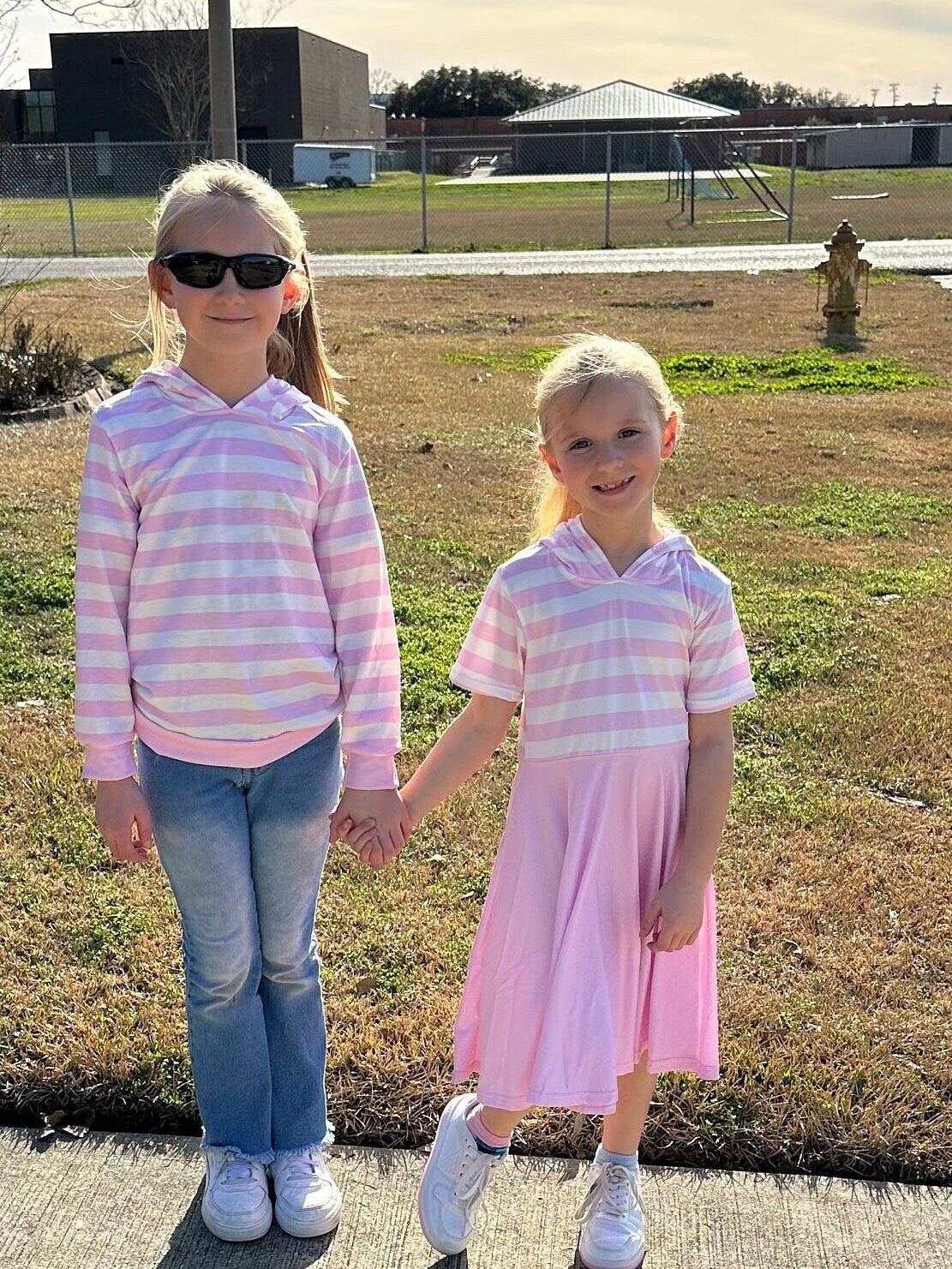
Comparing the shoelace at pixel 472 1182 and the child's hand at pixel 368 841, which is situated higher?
the child's hand at pixel 368 841

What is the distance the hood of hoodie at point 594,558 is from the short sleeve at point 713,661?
0.32ft

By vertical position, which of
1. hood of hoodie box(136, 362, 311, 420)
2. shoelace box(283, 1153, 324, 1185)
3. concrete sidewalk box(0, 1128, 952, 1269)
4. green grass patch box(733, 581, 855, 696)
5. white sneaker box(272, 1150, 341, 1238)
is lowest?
concrete sidewalk box(0, 1128, 952, 1269)

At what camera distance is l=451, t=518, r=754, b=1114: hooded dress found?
2.00 metres

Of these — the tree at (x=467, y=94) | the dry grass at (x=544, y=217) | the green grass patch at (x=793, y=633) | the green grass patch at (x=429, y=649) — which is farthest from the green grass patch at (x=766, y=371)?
the tree at (x=467, y=94)

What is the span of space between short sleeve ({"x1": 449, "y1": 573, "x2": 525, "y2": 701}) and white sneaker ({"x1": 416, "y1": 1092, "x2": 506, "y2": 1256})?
0.75 meters

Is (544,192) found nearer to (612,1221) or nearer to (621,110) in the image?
(621,110)

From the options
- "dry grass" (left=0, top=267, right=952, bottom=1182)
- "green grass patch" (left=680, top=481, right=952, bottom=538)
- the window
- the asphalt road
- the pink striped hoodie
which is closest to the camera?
the pink striped hoodie

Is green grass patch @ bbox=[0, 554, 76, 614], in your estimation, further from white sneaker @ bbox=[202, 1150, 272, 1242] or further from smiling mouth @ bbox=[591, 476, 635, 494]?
smiling mouth @ bbox=[591, 476, 635, 494]

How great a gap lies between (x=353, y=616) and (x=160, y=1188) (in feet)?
3.54

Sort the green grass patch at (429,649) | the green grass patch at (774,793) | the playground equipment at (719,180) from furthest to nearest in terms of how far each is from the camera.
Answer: the playground equipment at (719,180) → the green grass patch at (429,649) → the green grass patch at (774,793)

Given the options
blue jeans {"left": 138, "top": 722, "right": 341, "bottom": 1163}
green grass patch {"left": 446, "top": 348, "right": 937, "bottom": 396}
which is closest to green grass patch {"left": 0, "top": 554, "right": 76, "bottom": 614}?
blue jeans {"left": 138, "top": 722, "right": 341, "bottom": 1163}

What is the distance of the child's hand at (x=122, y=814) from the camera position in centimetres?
204

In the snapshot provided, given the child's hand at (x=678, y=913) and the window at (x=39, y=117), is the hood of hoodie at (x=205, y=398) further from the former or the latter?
the window at (x=39, y=117)

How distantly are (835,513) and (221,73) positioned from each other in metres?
7.34
